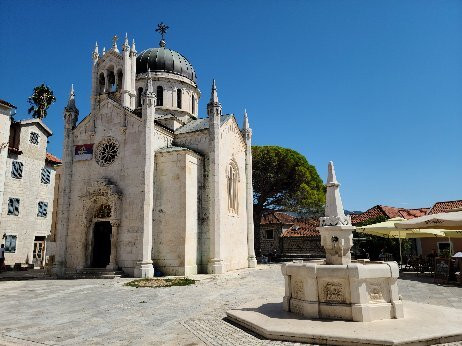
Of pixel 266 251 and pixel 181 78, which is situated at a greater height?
pixel 181 78

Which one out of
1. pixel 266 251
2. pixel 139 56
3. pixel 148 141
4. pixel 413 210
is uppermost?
pixel 139 56

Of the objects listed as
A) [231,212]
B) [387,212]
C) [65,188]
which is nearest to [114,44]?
[65,188]

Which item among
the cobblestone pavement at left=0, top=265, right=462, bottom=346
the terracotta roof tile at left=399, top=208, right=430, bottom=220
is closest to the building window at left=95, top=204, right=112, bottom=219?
the cobblestone pavement at left=0, top=265, right=462, bottom=346

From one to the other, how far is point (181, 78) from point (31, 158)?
15.1m

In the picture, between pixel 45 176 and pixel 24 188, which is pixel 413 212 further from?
pixel 24 188

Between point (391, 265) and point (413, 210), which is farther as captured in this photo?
point (413, 210)

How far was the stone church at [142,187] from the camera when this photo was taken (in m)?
20.2

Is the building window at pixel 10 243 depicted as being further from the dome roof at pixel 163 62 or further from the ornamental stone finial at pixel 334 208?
the ornamental stone finial at pixel 334 208

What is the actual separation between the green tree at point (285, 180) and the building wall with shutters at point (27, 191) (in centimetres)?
2040

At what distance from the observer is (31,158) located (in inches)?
1184

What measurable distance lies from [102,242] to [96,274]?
311cm

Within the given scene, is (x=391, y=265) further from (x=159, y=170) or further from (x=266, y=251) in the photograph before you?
(x=266, y=251)

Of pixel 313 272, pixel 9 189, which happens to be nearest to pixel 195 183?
pixel 313 272

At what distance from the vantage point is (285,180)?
3597cm
